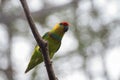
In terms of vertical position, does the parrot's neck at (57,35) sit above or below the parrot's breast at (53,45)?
above

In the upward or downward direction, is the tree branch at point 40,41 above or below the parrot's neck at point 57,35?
above

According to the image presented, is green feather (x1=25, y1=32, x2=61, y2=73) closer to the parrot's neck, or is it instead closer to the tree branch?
the parrot's neck

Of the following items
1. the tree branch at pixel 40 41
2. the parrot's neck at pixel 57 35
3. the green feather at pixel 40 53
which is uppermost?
the tree branch at pixel 40 41

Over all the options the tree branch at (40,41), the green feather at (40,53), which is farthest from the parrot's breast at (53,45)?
the tree branch at (40,41)

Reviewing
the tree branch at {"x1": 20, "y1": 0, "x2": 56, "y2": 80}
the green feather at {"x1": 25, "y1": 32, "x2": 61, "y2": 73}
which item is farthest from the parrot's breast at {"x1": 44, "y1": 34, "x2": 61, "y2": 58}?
the tree branch at {"x1": 20, "y1": 0, "x2": 56, "y2": 80}

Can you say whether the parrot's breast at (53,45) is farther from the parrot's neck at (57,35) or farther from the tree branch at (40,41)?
the tree branch at (40,41)

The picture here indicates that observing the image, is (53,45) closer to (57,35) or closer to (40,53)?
(57,35)

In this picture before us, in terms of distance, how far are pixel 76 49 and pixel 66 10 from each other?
2.77 ft

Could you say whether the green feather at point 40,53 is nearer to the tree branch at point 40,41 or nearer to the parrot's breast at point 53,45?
the parrot's breast at point 53,45

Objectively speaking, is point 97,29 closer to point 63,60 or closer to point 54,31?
point 63,60

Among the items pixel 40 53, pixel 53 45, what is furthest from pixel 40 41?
pixel 53 45

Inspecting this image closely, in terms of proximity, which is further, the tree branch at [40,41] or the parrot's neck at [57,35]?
the parrot's neck at [57,35]

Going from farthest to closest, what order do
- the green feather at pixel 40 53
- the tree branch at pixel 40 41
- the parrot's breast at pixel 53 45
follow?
the parrot's breast at pixel 53 45, the green feather at pixel 40 53, the tree branch at pixel 40 41

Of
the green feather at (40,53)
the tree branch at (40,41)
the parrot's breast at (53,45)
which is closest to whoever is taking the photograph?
the tree branch at (40,41)
